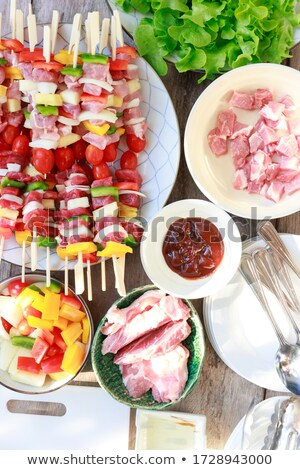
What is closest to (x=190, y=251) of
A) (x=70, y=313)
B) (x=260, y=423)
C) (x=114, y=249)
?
(x=114, y=249)

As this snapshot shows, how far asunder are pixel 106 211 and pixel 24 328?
0.58 m

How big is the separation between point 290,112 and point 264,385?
1083 millimetres

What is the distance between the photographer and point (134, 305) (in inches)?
82.6

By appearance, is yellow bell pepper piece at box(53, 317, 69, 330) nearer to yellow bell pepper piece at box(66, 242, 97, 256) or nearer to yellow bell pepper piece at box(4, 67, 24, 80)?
yellow bell pepper piece at box(66, 242, 97, 256)

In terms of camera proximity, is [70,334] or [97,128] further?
[70,334]

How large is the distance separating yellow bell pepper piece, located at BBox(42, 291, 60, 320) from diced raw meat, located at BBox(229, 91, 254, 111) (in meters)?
1.01

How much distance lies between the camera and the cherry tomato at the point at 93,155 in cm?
200

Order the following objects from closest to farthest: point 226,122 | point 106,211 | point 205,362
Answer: point 106,211 → point 226,122 → point 205,362

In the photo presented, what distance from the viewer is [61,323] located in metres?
2.09

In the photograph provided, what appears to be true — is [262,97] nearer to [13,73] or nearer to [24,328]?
[13,73]

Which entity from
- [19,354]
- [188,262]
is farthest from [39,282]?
[188,262]

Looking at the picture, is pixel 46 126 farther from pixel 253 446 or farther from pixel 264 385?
pixel 253 446

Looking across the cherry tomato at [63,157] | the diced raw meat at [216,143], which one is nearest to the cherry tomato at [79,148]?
the cherry tomato at [63,157]

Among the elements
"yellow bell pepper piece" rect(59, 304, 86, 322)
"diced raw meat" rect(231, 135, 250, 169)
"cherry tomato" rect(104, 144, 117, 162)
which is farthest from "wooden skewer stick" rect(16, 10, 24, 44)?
"yellow bell pepper piece" rect(59, 304, 86, 322)
